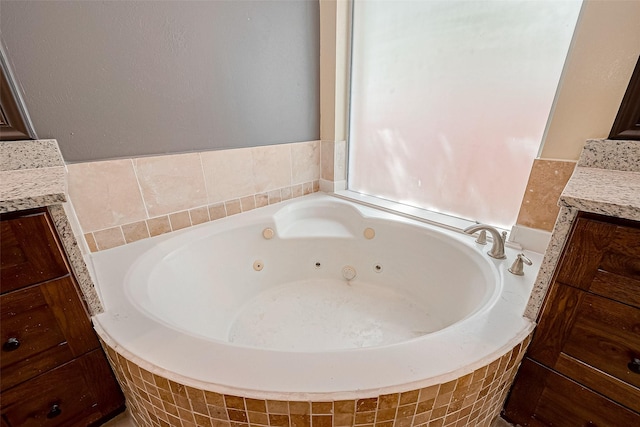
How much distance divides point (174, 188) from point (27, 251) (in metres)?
0.67

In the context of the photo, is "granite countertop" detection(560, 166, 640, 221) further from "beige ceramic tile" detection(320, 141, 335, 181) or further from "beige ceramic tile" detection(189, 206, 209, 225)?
"beige ceramic tile" detection(189, 206, 209, 225)

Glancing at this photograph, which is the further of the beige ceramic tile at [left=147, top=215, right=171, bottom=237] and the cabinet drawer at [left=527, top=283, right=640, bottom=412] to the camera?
the beige ceramic tile at [left=147, top=215, right=171, bottom=237]

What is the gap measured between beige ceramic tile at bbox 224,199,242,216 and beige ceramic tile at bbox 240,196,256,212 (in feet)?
0.08

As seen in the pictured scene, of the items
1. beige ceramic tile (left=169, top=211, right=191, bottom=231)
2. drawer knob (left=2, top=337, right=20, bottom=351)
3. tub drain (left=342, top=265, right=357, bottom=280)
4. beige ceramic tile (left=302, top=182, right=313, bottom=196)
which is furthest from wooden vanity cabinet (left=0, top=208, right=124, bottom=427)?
beige ceramic tile (left=302, top=182, right=313, bottom=196)

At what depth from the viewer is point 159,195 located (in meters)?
1.31

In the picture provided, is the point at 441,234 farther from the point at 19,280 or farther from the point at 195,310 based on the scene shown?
the point at 19,280

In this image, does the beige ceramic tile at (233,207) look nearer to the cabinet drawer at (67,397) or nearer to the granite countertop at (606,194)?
the cabinet drawer at (67,397)

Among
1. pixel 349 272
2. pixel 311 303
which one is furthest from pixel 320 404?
pixel 349 272

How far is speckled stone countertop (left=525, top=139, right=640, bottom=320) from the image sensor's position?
0.64m

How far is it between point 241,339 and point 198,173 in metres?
0.86

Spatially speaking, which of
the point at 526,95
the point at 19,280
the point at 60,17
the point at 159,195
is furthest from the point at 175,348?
the point at 526,95

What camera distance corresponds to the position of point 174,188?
1349 mm

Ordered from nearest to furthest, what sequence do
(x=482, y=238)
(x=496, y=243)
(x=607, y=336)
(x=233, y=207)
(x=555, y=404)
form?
(x=607, y=336)
(x=555, y=404)
(x=496, y=243)
(x=482, y=238)
(x=233, y=207)

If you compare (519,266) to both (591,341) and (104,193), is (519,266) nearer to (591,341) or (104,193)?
(591,341)
